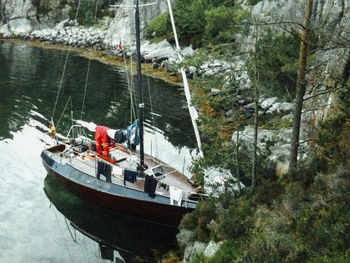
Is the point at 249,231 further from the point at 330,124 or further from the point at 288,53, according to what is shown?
the point at 288,53

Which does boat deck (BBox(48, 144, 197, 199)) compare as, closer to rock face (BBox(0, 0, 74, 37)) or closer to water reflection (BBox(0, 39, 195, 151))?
water reflection (BBox(0, 39, 195, 151))

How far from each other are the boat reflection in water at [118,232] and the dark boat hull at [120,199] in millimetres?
465

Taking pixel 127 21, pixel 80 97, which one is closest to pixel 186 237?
pixel 80 97

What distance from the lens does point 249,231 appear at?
11117mm

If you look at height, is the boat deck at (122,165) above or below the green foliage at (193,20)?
below

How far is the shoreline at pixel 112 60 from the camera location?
4238cm

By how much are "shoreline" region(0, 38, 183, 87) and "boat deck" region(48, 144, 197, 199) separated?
15.2 meters

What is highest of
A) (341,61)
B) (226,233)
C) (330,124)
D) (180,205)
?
(341,61)

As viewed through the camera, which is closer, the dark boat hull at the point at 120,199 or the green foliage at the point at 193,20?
the dark boat hull at the point at 120,199

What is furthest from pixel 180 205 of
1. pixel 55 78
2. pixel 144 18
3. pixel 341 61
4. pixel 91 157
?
pixel 144 18

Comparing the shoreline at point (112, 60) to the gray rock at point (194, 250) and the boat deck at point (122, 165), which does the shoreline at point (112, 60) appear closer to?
the boat deck at point (122, 165)

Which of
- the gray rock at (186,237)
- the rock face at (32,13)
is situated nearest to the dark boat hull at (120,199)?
the gray rock at (186,237)

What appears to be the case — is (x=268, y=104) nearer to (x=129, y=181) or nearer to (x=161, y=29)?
(x=129, y=181)

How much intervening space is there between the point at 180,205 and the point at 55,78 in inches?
1306
